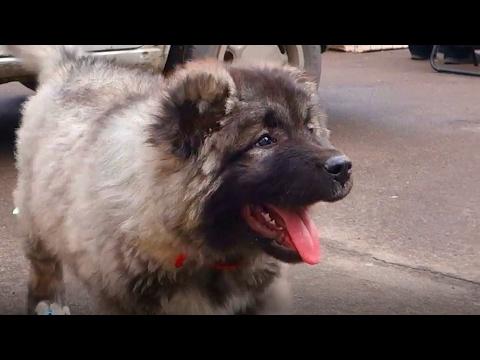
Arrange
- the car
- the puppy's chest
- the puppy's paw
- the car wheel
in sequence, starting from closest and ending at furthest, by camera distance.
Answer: the puppy's chest, the puppy's paw, the car, the car wheel

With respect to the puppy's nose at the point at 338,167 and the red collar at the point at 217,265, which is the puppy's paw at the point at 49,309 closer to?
the red collar at the point at 217,265

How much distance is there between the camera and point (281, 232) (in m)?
3.31

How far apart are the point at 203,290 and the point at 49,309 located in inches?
49.5

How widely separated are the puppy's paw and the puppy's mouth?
1.55 m

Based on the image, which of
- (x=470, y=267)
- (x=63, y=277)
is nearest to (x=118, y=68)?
(x=63, y=277)

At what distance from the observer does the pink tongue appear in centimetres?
330

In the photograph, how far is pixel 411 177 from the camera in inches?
277

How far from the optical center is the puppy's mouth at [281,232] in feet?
10.8

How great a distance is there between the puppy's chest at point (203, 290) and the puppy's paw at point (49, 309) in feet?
3.66

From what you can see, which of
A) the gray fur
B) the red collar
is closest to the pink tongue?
the gray fur

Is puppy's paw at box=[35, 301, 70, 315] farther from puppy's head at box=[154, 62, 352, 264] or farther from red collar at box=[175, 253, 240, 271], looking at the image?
puppy's head at box=[154, 62, 352, 264]

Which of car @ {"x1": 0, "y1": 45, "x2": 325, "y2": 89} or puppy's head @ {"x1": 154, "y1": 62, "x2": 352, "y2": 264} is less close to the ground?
puppy's head @ {"x1": 154, "y1": 62, "x2": 352, "y2": 264}
